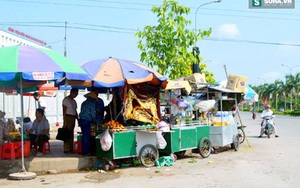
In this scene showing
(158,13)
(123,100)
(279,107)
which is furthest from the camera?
(279,107)

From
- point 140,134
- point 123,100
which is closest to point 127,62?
point 123,100

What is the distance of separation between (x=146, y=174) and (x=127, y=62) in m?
3.36

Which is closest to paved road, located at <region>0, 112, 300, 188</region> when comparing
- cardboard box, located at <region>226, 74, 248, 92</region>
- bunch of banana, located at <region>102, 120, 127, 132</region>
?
bunch of banana, located at <region>102, 120, 127, 132</region>

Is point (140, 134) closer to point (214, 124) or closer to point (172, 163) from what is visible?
point (172, 163)

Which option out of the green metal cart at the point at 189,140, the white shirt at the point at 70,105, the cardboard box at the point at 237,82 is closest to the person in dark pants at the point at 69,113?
the white shirt at the point at 70,105

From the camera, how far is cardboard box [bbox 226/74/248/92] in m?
14.3

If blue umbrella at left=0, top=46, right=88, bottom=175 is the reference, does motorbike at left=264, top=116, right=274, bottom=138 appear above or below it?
below

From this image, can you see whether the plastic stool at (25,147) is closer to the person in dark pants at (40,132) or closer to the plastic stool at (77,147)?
the person in dark pants at (40,132)

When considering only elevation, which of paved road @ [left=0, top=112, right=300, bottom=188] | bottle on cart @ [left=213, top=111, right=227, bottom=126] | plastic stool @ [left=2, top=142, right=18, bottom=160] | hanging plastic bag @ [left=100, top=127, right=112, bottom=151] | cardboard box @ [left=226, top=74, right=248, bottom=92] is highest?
cardboard box @ [left=226, top=74, right=248, bottom=92]

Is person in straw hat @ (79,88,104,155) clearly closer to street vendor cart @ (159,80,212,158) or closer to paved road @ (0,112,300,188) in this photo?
paved road @ (0,112,300,188)

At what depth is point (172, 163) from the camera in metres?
10.6

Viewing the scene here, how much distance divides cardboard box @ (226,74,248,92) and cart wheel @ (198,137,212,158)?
294 cm

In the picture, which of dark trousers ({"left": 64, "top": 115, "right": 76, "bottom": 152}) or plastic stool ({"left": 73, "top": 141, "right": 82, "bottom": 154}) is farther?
plastic stool ({"left": 73, "top": 141, "right": 82, "bottom": 154})

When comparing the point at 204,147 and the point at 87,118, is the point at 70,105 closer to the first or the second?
the point at 87,118
